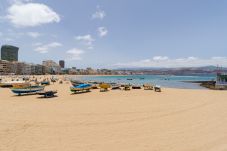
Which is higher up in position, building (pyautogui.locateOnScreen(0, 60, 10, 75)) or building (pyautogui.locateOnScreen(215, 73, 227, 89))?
building (pyautogui.locateOnScreen(0, 60, 10, 75))

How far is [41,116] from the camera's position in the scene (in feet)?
44.7

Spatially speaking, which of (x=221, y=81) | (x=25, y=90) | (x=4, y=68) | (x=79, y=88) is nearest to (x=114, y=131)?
(x=79, y=88)

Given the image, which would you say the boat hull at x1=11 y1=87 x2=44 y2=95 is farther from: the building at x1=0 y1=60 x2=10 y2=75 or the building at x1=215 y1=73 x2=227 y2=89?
the building at x1=0 y1=60 x2=10 y2=75

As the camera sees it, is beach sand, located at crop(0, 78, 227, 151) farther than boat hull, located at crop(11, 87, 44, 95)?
No

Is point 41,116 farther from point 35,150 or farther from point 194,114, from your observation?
point 194,114

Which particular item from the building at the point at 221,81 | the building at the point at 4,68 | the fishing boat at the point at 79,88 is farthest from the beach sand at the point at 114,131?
the building at the point at 4,68

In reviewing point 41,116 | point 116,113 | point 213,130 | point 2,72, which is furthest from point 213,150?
point 2,72

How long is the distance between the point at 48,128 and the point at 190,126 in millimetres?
7568

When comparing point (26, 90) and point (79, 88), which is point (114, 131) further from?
point (26, 90)

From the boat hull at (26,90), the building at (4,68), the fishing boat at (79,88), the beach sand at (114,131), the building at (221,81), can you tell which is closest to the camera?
the beach sand at (114,131)

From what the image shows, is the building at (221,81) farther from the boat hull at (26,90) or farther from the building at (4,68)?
the building at (4,68)

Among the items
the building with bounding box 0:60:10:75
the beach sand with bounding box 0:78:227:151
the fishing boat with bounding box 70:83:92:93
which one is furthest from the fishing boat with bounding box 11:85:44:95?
the building with bounding box 0:60:10:75

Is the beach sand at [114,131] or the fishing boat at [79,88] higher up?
the fishing boat at [79,88]

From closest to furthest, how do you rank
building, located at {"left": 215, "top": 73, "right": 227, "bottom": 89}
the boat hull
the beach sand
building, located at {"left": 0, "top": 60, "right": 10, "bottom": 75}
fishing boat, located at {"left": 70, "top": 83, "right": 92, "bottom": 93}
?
1. the beach sand
2. the boat hull
3. fishing boat, located at {"left": 70, "top": 83, "right": 92, "bottom": 93}
4. building, located at {"left": 215, "top": 73, "right": 227, "bottom": 89}
5. building, located at {"left": 0, "top": 60, "right": 10, "bottom": 75}
